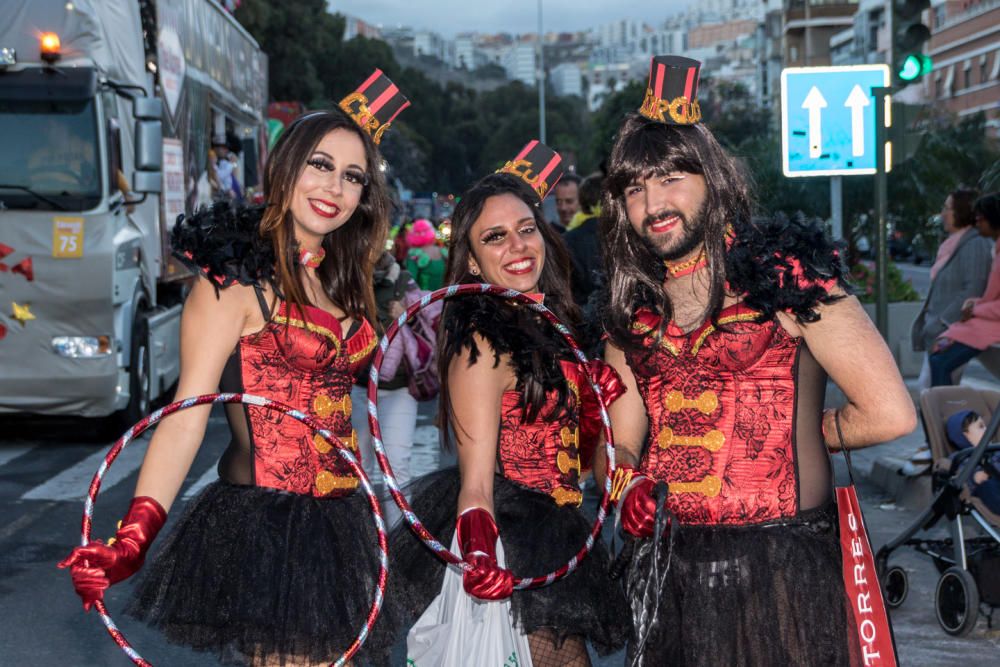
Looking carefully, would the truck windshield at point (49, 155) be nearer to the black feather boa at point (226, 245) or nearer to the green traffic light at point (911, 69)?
the green traffic light at point (911, 69)

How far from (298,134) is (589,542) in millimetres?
1442

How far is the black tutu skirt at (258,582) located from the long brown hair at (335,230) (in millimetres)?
605

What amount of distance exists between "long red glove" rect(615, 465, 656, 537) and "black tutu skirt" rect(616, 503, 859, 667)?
5 centimetres

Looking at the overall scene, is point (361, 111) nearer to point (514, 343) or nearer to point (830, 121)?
point (514, 343)

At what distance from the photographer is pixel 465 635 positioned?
11.5 feet

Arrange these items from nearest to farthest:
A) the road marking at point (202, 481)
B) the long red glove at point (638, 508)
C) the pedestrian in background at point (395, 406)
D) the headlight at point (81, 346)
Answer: the long red glove at point (638, 508) < the pedestrian in background at point (395, 406) < the road marking at point (202, 481) < the headlight at point (81, 346)

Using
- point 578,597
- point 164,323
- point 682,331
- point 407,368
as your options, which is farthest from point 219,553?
point 164,323

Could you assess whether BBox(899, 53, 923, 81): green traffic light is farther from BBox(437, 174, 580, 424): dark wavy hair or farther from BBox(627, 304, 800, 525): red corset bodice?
BBox(627, 304, 800, 525): red corset bodice

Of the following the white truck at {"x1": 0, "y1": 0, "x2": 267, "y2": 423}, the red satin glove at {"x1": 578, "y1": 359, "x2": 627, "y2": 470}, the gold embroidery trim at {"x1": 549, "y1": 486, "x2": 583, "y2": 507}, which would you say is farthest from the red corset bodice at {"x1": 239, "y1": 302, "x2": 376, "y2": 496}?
the white truck at {"x1": 0, "y1": 0, "x2": 267, "y2": 423}

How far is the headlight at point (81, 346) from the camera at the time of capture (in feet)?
34.2

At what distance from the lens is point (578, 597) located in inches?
143

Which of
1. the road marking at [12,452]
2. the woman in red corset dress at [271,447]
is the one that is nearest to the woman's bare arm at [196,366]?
the woman in red corset dress at [271,447]

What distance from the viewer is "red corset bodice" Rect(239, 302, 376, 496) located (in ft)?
11.6

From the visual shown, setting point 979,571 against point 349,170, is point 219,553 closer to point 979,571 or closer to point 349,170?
point 349,170
